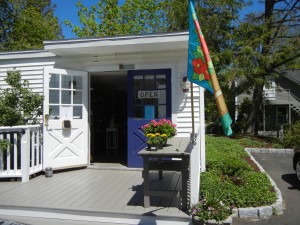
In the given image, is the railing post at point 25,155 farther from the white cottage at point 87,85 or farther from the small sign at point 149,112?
the small sign at point 149,112

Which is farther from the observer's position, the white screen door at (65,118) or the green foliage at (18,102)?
the green foliage at (18,102)

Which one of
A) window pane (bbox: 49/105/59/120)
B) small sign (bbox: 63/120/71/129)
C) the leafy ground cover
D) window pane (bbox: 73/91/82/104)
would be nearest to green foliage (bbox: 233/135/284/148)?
the leafy ground cover

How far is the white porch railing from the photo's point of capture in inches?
227

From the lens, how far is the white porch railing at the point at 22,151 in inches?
227

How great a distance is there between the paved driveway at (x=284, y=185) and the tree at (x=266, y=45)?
4500 mm

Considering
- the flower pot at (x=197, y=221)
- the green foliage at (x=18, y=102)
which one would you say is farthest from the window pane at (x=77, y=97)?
the flower pot at (x=197, y=221)

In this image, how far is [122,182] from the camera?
5.71 m

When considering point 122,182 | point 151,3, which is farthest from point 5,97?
point 151,3

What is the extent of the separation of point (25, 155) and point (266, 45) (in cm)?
1191

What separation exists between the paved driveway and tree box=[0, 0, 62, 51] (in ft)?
52.7

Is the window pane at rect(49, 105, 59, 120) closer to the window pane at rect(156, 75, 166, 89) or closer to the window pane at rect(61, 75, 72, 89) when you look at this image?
the window pane at rect(61, 75, 72, 89)

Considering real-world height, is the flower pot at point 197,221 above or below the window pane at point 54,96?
below

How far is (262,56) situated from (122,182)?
33.5 feet

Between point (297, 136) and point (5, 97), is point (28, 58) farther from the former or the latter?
point (297, 136)
